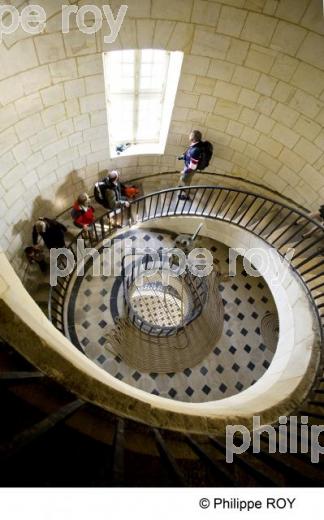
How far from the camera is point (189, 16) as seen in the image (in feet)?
13.0

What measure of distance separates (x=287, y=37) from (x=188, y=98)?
1715mm

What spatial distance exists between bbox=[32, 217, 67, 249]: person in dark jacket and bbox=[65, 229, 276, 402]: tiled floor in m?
1.31

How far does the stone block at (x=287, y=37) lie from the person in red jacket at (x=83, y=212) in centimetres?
369

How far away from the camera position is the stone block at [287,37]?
3.87 metres

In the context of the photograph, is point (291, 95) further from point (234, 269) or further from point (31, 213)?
point (31, 213)

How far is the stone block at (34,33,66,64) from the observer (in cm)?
361

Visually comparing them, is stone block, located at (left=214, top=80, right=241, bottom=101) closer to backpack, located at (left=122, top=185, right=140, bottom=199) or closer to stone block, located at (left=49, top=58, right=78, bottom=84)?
stone block, located at (left=49, top=58, right=78, bottom=84)

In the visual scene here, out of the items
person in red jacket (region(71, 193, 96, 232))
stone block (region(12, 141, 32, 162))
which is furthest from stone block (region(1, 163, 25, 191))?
person in red jacket (region(71, 193, 96, 232))

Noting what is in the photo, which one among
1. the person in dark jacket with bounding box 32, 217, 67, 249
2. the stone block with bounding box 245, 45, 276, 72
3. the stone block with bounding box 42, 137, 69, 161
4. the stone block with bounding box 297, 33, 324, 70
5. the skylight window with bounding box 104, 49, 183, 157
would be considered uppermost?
the skylight window with bounding box 104, 49, 183, 157

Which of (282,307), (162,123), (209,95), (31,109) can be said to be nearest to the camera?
(31,109)

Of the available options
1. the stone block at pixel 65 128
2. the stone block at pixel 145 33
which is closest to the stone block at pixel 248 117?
the stone block at pixel 145 33

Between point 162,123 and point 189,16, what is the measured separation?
6.92ft

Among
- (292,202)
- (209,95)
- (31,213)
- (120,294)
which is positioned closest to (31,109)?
(31,213)

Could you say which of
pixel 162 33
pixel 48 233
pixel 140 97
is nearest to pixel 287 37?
pixel 162 33
